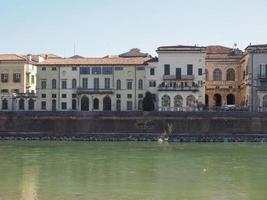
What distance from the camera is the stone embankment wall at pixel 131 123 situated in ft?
193

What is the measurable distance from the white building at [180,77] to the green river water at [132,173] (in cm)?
2028

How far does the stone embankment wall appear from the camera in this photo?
58.8 metres

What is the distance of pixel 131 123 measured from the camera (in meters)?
59.7

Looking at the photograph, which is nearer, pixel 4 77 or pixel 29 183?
pixel 29 183

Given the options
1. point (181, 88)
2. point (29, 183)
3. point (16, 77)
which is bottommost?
point (29, 183)

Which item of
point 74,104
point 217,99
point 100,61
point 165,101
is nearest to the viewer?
point 165,101

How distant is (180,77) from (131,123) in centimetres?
996

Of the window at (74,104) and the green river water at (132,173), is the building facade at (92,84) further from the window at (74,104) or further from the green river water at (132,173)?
the green river water at (132,173)

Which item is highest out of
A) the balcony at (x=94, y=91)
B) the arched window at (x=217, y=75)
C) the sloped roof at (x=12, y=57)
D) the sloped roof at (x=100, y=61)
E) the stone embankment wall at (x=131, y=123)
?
the sloped roof at (x=12, y=57)

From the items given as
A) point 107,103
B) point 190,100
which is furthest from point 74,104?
point 190,100

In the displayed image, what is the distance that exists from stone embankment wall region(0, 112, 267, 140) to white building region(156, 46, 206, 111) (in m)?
6.74

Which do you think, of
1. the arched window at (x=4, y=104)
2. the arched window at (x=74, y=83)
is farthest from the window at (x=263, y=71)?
the arched window at (x=4, y=104)

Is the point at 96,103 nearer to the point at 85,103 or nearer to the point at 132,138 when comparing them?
the point at 85,103

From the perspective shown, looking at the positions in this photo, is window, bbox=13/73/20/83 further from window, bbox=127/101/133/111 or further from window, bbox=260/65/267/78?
window, bbox=260/65/267/78
